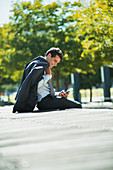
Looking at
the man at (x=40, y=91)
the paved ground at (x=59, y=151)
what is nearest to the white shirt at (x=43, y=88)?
the man at (x=40, y=91)

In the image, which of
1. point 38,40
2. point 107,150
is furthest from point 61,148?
point 38,40

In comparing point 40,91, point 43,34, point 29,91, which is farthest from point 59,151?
point 43,34

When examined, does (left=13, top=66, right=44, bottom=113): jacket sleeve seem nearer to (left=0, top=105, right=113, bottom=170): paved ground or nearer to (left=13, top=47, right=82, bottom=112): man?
(left=13, top=47, right=82, bottom=112): man

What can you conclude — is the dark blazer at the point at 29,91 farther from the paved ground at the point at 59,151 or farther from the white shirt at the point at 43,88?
the paved ground at the point at 59,151

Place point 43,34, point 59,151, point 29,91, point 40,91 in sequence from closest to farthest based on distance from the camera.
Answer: point 59,151 → point 29,91 → point 40,91 → point 43,34

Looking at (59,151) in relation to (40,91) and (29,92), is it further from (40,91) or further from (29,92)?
(40,91)

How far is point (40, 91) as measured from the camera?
20.3 feet

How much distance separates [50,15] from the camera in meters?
26.4

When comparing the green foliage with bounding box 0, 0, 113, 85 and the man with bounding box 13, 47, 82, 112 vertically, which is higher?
the green foliage with bounding box 0, 0, 113, 85

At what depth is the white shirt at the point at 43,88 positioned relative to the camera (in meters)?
6.16

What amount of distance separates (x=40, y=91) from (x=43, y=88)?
8 cm

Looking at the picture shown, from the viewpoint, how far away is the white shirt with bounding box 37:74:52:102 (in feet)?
20.2

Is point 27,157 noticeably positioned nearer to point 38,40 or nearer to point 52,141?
point 52,141

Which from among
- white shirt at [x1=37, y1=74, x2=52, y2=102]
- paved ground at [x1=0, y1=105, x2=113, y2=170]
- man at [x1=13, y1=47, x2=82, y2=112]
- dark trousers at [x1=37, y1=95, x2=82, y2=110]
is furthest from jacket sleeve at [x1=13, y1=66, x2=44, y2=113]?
paved ground at [x1=0, y1=105, x2=113, y2=170]
